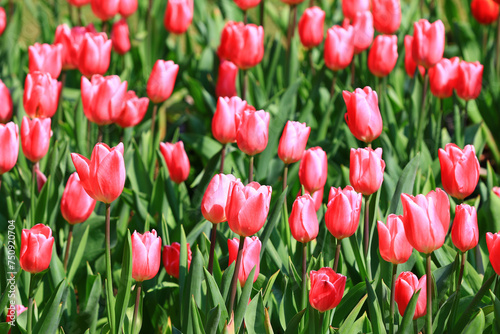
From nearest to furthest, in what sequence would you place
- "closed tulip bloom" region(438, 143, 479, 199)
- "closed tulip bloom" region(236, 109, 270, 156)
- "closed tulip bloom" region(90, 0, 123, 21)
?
"closed tulip bloom" region(438, 143, 479, 199)
"closed tulip bloom" region(236, 109, 270, 156)
"closed tulip bloom" region(90, 0, 123, 21)

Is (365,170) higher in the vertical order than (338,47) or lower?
higher

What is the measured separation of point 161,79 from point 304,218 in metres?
0.89

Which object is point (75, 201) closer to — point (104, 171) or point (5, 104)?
point (104, 171)

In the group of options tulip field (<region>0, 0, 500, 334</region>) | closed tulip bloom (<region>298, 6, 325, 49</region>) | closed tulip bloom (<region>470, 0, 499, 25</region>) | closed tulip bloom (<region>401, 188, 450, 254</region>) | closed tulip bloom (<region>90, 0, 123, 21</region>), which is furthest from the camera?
closed tulip bloom (<region>470, 0, 499, 25</region>)

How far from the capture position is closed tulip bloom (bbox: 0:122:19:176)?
1.52 meters

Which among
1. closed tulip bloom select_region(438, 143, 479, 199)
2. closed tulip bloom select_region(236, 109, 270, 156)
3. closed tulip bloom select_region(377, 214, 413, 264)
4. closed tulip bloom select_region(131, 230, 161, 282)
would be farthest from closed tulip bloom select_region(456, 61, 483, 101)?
closed tulip bloom select_region(131, 230, 161, 282)

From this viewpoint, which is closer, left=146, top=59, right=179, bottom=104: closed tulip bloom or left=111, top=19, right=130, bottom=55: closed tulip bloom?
left=146, top=59, right=179, bottom=104: closed tulip bloom

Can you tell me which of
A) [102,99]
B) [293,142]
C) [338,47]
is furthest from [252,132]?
[338,47]

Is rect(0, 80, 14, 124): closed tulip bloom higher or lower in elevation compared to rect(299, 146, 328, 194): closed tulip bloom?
lower

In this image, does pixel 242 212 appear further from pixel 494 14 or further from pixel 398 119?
pixel 494 14

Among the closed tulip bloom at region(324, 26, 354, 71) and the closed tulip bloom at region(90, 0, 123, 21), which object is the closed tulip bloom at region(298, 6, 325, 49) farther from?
the closed tulip bloom at region(90, 0, 123, 21)

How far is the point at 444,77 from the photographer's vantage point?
200 centimetres

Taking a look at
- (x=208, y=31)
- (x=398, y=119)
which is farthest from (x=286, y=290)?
(x=208, y=31)

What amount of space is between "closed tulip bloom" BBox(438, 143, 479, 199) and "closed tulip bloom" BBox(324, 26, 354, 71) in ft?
2.76
